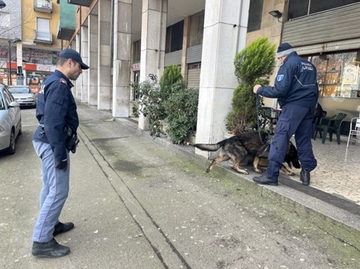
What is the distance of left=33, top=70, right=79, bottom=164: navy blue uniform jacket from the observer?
90.0 inches

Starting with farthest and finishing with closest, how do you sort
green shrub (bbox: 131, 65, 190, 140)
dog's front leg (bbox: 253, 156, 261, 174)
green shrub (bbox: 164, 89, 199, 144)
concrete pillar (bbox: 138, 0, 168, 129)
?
1. concrete pillar (bbox: 138, 0, 168, 129)
2. green shrub (bbox: 131, 65, 190, 140)
3. green shrub (bbox: 164, 89, 199, 144)
4. dog's front leg (bbox: 253, 156, 261, 174)

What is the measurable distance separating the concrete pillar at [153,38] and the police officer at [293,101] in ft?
17.8

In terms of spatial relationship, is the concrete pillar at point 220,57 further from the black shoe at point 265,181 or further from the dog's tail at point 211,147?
the black shoe at point 265,181

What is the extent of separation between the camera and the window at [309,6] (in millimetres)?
8098

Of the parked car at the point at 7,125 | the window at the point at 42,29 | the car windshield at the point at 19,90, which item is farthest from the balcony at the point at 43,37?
the parked car at the point at 7,125

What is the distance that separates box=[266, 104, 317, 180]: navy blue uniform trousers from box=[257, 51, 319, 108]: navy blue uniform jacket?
0.11 metres

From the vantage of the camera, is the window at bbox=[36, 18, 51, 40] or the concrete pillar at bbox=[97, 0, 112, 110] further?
the window at bbox=[36, 18, 51, 40]

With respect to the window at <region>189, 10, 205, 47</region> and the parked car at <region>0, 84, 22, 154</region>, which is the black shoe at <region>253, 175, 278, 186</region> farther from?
the window at <region>189, 10, 205, 47</region>

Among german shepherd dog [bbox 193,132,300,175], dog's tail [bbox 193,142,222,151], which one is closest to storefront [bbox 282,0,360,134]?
german shepherd dog [bbox 193,132,300,175]

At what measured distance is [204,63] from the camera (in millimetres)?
5199

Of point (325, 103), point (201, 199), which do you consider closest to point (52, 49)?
point (325, 103)

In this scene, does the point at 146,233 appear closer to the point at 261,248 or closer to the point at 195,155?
the point at 261,248

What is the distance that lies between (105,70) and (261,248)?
1324cm

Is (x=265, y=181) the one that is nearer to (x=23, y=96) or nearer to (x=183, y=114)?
(x=183, y=114)
